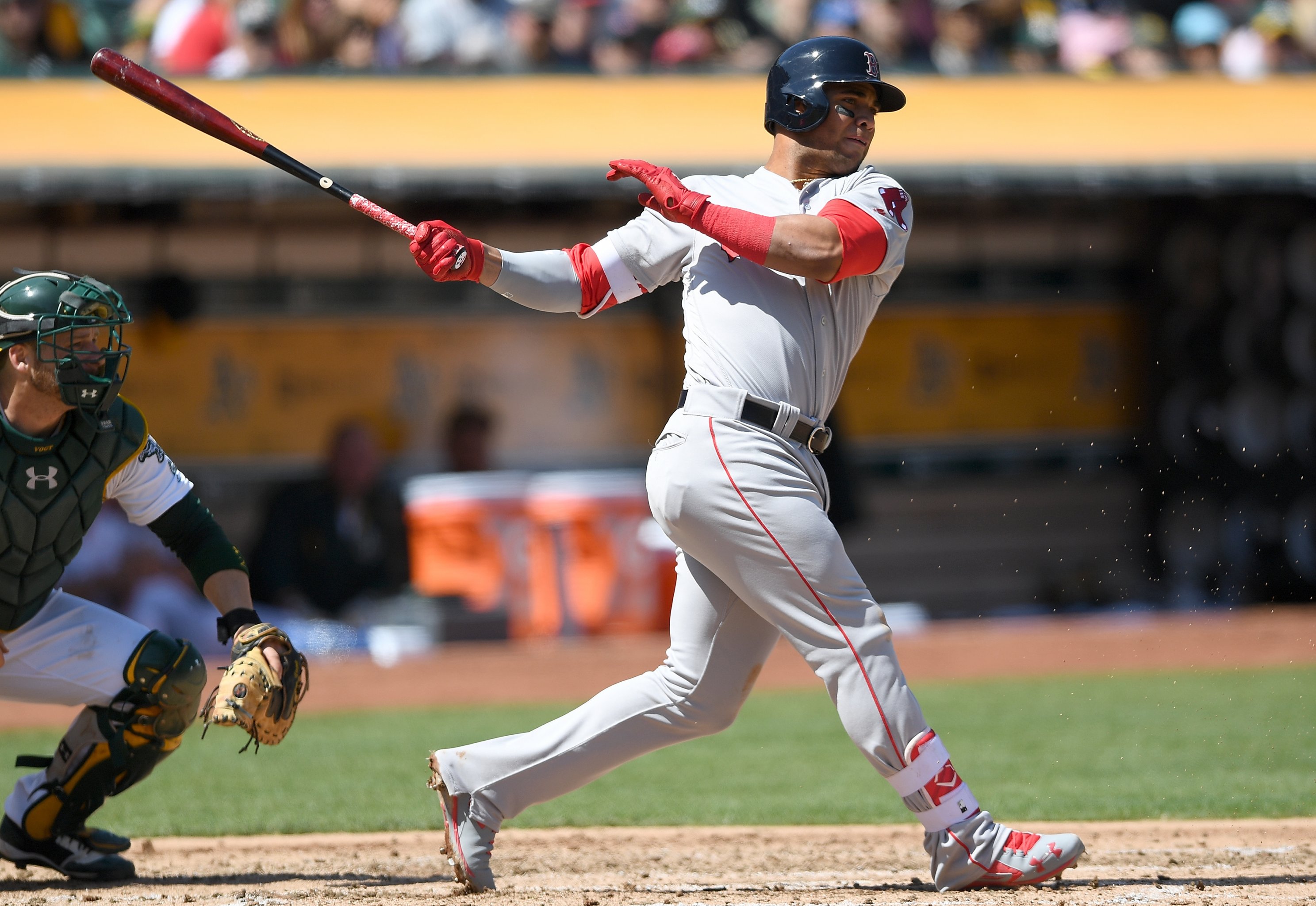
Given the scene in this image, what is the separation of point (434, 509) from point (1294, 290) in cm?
597

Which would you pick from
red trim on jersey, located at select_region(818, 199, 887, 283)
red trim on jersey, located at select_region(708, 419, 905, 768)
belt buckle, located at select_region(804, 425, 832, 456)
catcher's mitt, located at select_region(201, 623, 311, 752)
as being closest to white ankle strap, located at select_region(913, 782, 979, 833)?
red trim on jersey, located at select_region(708, 419, 905, 768)

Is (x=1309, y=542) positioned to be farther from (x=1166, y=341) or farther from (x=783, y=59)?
(x=783, y=59)

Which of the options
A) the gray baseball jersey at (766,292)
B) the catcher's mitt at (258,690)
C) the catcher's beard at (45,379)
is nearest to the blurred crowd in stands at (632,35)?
the catcher's beard at (45,379)

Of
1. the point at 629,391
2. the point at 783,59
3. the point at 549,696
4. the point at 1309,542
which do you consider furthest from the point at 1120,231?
the point at 783,59

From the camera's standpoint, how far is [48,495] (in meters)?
3.44

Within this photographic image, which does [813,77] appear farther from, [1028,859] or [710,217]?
[1028,859]

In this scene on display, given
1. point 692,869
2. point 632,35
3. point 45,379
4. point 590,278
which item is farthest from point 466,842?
point 632,35

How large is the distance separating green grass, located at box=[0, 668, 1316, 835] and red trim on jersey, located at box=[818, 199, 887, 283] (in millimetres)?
1946

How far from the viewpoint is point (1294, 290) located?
10414mm

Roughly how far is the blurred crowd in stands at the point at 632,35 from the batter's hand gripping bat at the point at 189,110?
18.8 ft

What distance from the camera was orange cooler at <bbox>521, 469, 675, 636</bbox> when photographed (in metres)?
8.77

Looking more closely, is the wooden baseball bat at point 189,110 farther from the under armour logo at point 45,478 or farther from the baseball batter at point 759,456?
the under armour logo at point 45,478

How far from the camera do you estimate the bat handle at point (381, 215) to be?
347cm

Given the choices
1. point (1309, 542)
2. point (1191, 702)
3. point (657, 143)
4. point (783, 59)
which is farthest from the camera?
point (1309, 542)
